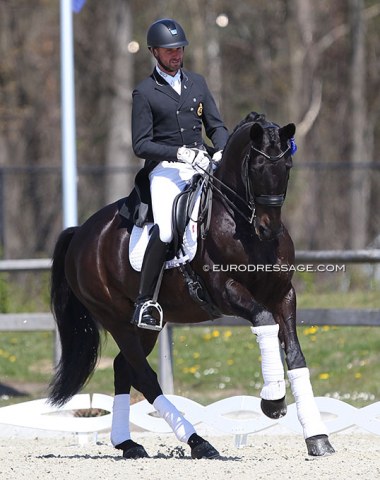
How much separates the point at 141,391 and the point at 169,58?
2151 millimetres

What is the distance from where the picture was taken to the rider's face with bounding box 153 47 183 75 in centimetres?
677

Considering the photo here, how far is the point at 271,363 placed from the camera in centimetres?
612

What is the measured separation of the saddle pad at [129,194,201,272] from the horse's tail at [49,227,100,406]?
975 mm

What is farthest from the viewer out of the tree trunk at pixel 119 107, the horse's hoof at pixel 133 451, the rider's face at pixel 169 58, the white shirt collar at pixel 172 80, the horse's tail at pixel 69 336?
the tree trunk at pixel 119 107

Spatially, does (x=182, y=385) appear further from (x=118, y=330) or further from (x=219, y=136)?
(x=219, y=136)

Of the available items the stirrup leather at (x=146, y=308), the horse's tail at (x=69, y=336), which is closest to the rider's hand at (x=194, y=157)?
the stirrup leather at (x=146, y=308)

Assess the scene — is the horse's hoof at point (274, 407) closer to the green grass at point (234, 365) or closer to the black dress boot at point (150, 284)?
the black dress boot at point (150, 284)

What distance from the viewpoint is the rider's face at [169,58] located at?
677 centimetres

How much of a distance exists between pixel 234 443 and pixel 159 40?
9.39 feet

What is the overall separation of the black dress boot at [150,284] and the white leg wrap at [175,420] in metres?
0.50

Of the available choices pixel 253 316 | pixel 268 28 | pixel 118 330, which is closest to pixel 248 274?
pixel 253 316

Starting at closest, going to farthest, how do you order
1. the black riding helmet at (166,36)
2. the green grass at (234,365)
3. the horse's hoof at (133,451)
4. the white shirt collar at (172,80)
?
the black riding helmet at (166,36)
the white shirt collar at (172,80)
the horse's hoof at (133,451)
the green grass at (234,365)

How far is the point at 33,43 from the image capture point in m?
30.1

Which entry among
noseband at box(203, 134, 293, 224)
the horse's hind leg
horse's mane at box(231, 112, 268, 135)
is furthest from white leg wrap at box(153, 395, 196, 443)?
horse's mane at box(231, 112, 268, 135)
